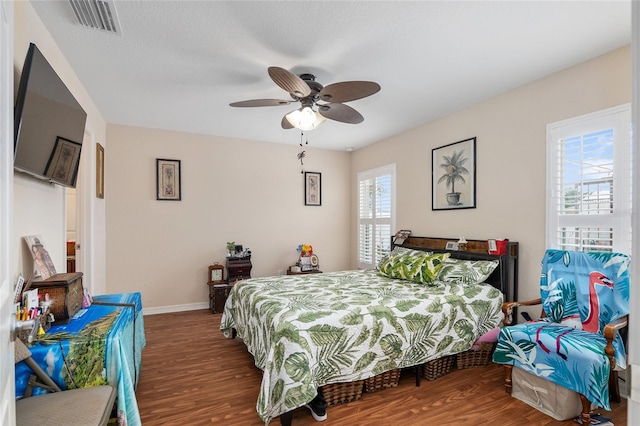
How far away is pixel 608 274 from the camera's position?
2301 millimetres

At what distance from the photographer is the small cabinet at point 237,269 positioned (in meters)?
4.68

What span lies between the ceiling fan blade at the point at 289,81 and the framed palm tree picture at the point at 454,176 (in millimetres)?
2187

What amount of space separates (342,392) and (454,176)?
271cm

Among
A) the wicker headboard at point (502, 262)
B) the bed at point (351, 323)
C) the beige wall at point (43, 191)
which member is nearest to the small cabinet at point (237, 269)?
the bed at point (351, 323)

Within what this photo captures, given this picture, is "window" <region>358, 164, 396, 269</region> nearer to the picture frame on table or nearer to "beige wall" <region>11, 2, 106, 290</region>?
the picture frame on table

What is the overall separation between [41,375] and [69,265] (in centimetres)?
362

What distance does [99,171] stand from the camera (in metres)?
3.79

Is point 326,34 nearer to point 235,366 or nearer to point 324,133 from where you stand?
point 324,133

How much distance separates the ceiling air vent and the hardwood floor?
8.65 ft

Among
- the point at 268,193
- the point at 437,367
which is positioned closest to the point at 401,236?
the point at 437,367

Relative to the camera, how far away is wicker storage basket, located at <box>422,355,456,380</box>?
2619 millimetres

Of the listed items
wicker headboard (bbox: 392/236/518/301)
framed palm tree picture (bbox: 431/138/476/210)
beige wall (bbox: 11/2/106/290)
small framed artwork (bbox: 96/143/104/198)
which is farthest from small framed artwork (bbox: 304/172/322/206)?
beige wall (bbox: 11/2/106/290)

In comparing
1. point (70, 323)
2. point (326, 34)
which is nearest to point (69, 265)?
point (70, 323)

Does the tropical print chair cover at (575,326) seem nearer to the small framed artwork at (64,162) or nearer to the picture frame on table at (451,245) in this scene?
the picture frame on table at (451,245)
